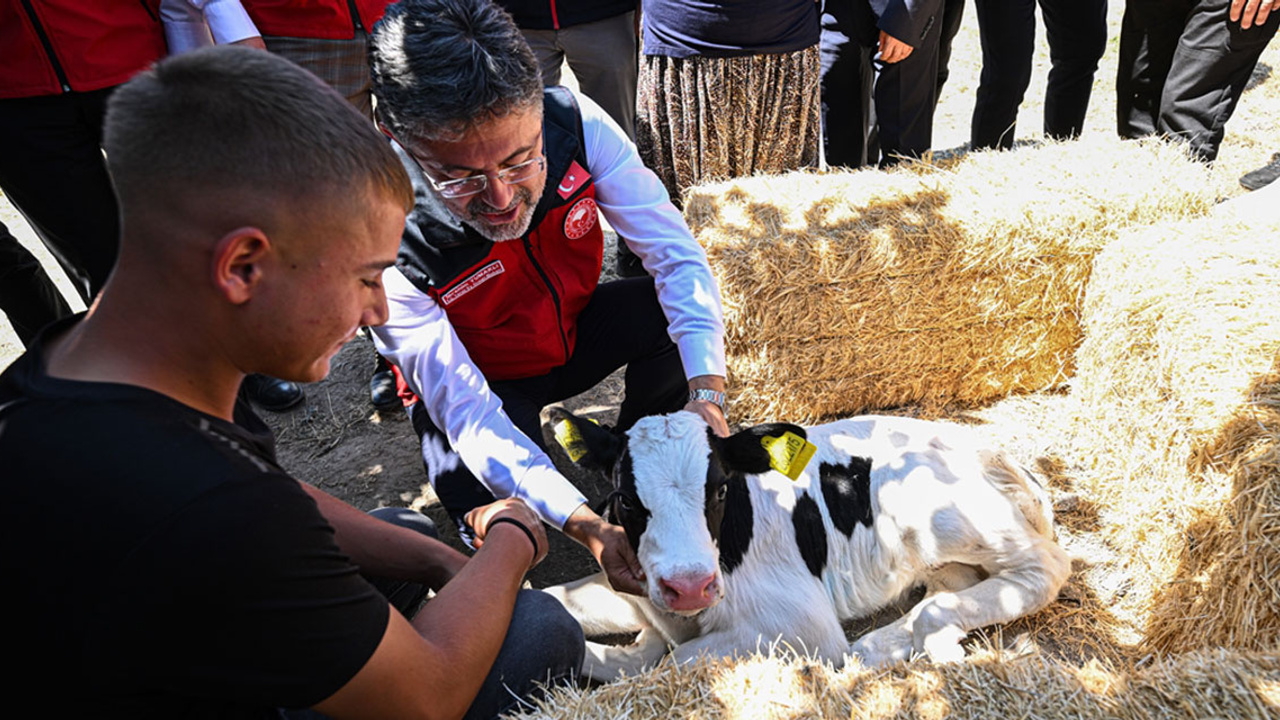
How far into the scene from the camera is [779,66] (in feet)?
16.8

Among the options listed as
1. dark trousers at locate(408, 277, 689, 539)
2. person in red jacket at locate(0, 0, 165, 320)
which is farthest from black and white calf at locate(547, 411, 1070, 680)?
person in red jacket at locate(0, 0, 165, 320)

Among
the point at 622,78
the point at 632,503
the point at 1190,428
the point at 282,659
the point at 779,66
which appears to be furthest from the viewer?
the point at 622,78

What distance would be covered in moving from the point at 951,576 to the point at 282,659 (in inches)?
116

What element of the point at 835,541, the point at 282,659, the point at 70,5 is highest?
the point at 70,5

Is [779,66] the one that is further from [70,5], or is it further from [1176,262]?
[70,5]

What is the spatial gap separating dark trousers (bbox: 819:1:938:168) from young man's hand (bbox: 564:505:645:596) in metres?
3.70

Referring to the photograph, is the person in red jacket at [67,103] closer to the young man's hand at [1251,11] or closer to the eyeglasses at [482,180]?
the eyeglasses at [482,180]

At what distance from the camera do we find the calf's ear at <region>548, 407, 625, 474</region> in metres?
3.10

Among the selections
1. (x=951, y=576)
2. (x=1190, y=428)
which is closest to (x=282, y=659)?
(x=951, y=576)

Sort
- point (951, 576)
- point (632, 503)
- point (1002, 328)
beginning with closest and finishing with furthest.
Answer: point (632, 503), point (951, 576), point (1002, 328)

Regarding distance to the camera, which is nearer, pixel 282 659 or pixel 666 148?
pixel 282 659

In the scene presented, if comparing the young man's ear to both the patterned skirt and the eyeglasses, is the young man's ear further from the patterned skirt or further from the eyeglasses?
the patterned skirt

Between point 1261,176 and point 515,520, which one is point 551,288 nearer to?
point 515,520

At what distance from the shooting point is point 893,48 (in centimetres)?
538
